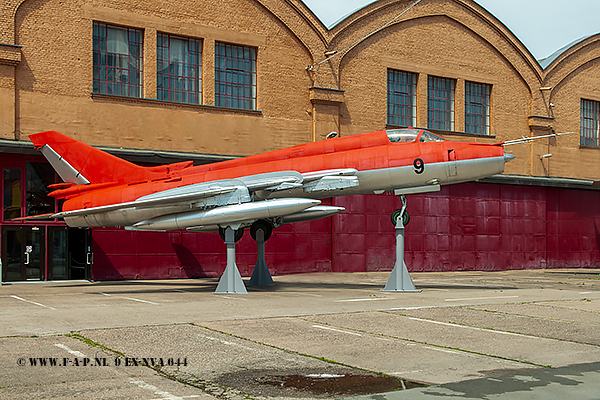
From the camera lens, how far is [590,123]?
40.5 metres

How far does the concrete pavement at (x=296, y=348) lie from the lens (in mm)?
6660

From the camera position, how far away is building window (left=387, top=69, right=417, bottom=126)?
33469 mm

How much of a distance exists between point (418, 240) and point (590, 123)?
57.0 feet

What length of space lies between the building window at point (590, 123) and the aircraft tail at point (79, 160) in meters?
32.0

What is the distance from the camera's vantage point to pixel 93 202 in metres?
20.3

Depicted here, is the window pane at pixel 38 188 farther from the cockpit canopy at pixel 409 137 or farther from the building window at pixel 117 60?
the cockpit canopy at pixel 409 137

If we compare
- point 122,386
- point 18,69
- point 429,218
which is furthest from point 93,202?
point 429,218

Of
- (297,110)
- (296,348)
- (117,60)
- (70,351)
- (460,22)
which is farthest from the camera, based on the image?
(460,22)

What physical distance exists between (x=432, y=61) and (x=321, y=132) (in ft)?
29.8

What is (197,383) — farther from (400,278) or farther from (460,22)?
(460,22)

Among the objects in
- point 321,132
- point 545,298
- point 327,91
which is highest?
point 327,91

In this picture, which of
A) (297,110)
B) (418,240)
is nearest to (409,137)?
(297,110)

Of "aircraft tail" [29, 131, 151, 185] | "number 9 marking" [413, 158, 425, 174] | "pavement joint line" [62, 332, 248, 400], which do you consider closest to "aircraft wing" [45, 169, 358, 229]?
"number 9 marking" [413, 158, 425, 174]

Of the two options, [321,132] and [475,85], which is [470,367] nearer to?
[321,132]
